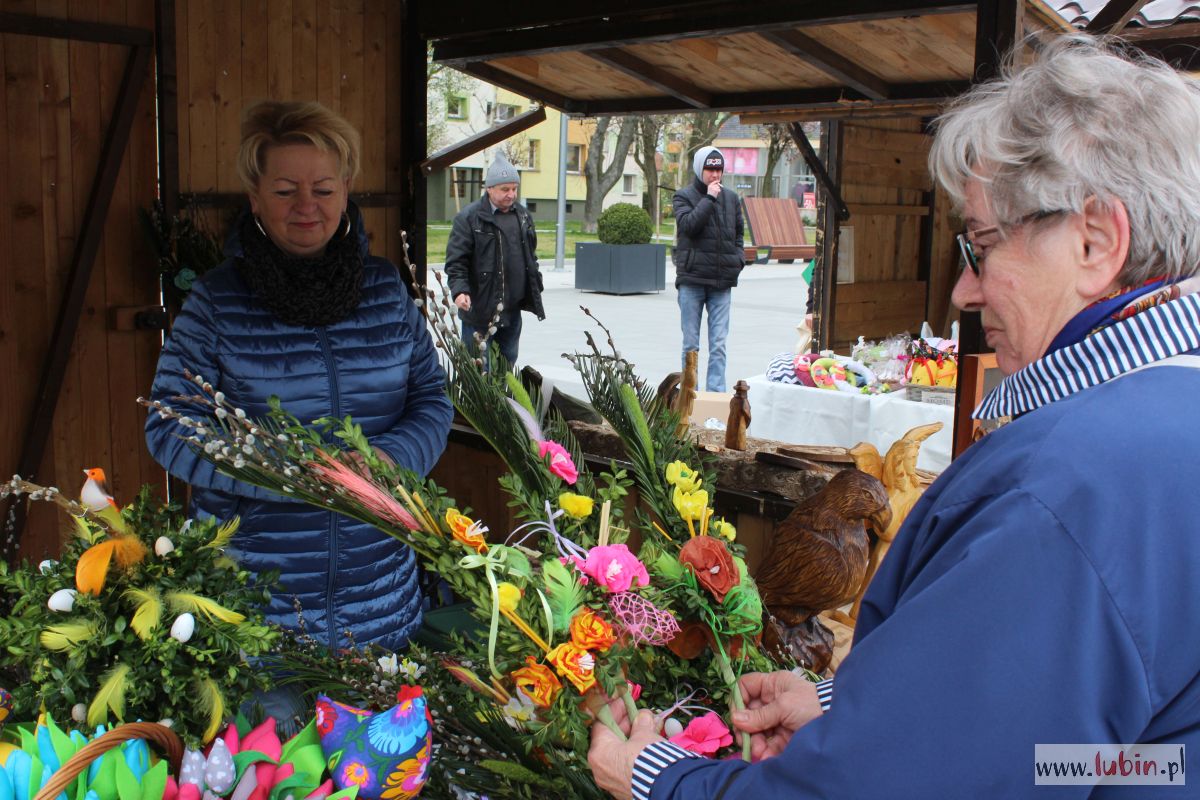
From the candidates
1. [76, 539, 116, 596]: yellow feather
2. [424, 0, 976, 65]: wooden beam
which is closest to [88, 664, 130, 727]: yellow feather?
[76, 539, 116, 596]: yellow feather

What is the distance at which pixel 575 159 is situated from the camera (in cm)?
4747

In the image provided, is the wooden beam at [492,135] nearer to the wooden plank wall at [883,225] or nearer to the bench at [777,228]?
the wooden plank wall at [883,225]

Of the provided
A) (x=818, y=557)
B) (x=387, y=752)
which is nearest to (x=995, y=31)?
(x=818, y=557)

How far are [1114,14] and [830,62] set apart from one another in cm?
148

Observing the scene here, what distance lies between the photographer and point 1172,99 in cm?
97

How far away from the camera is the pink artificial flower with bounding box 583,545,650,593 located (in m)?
1.26

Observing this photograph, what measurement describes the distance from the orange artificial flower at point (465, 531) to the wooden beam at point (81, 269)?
2.74m

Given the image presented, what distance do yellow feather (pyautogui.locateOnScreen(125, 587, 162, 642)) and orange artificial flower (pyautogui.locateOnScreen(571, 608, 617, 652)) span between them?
51 cm

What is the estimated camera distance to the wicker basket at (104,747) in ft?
3.76

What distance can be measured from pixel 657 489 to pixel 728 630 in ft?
0.82

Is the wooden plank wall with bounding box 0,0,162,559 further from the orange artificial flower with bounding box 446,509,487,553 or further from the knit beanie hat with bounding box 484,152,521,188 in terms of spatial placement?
the knit beanie hat with bounding box 484,152,521,188

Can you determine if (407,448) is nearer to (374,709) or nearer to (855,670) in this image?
(374,709)

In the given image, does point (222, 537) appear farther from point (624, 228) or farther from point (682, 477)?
point (624, 228)

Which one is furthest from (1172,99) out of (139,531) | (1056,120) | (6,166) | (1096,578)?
(6,166)
